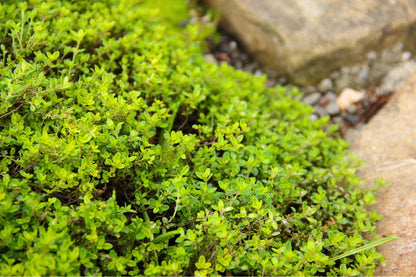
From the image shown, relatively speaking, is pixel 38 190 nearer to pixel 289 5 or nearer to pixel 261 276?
pixel 261 276

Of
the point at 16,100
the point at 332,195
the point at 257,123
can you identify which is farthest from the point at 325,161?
the point at 16,100

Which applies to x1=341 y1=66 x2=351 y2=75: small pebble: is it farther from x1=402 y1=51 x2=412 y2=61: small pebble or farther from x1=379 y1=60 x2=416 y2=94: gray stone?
x1=402 y1=51 x2=412 y2=61: small pebble

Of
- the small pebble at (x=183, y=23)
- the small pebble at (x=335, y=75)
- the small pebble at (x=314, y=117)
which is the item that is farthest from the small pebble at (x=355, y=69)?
the small pebble at (x=183, y=23)

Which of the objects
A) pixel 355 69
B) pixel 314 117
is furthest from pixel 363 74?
pixel 314 117

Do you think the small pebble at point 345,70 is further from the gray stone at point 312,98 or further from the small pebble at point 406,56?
the small pebble at point 406,56

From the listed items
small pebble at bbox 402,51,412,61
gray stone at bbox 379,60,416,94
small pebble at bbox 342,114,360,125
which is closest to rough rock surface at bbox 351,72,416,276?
gray stone at bbox 379,60,416,94

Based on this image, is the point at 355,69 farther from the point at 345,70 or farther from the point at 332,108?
the point at 332,108
